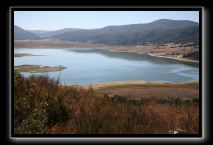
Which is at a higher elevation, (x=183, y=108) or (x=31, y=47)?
(x=31, y=47)

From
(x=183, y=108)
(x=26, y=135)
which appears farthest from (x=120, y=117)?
(x=26, y=135)

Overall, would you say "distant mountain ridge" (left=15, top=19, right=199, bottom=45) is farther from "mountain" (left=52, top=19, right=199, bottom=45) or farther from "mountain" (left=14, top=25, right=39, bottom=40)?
"mountain" (left=14, top=25, right=39, bottom=40)

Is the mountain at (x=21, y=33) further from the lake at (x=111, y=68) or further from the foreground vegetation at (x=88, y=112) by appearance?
the foreground vegetation at (x=88, y=112)

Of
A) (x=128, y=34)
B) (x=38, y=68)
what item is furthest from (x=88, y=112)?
(x=128, y=34)

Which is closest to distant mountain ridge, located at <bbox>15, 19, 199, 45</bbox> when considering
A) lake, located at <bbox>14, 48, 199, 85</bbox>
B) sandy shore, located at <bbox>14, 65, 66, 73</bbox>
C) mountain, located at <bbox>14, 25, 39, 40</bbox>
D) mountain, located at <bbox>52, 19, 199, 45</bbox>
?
mountain, located at <bbox>52, 19, 199, 45</bbox>

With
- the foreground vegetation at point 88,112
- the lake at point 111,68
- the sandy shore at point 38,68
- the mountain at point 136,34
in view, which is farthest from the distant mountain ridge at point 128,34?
the foreground vegetation at point 88,112
